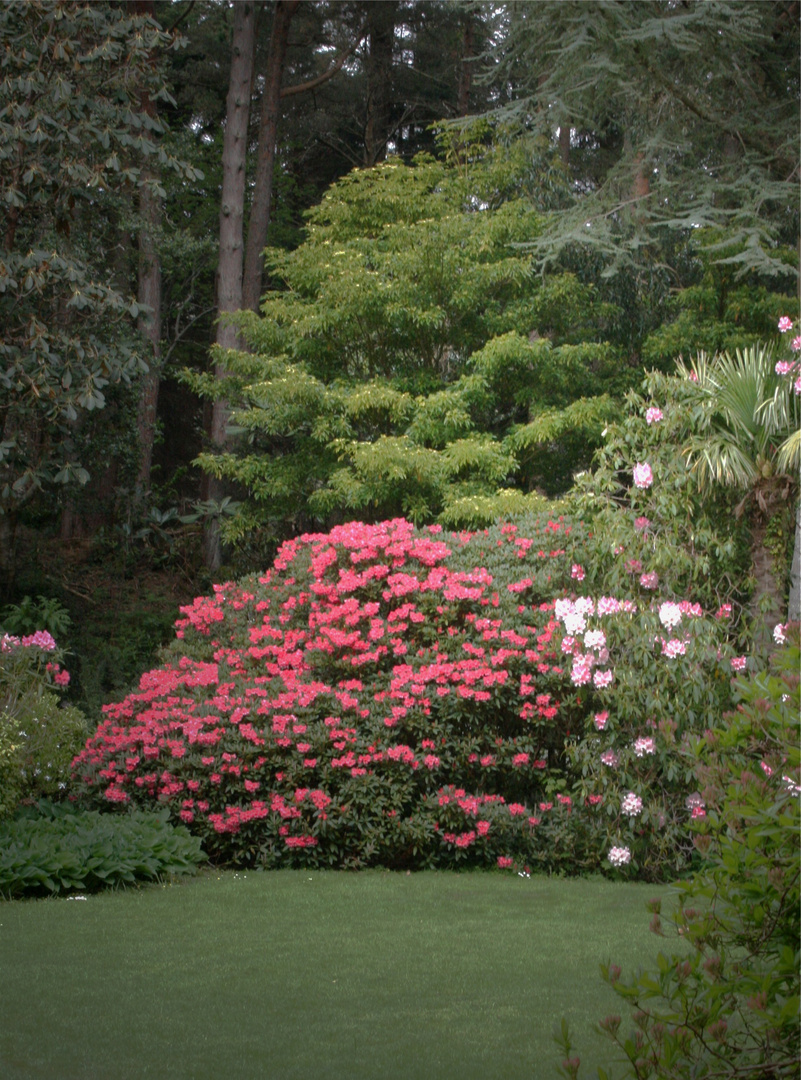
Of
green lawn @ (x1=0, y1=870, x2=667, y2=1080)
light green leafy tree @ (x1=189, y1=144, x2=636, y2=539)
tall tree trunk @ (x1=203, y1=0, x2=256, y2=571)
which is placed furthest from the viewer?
tall tree trunk @ (x1=203, y1=0, x2=256, y2=571)

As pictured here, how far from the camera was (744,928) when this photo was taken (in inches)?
96.9

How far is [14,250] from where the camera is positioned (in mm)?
9367

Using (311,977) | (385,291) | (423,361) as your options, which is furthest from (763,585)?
(423,361)

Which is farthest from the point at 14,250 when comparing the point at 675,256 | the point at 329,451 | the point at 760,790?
the point at 760,790

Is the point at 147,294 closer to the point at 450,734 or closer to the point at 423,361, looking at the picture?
the point at 423,361

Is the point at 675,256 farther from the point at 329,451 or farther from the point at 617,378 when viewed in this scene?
the point at 329,451

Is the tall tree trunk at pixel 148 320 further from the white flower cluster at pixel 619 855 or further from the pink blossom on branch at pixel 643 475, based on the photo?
the white flower cluster at pixel 619 855

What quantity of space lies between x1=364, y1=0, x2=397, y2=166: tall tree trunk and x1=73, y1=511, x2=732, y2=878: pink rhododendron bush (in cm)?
1303

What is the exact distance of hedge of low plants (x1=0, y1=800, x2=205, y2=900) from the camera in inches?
217

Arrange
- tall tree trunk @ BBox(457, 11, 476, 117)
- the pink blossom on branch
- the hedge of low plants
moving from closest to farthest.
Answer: the hedge of low plants, the pink blossom on branch, tall tree trunk @ BBox(457, 11, 476, 117)

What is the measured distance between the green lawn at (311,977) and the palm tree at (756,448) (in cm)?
198

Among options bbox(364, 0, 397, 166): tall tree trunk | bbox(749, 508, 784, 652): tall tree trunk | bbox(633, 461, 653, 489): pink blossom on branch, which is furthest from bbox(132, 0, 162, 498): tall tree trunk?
bbox(749, 508, 784, 652): tall tree trunk

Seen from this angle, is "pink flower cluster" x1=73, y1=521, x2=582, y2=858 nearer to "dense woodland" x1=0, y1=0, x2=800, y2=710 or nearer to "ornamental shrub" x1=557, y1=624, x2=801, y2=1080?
"dense woodland" x1=0, y1=0, x2=800, y2=710

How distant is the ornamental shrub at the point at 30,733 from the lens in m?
6.05
